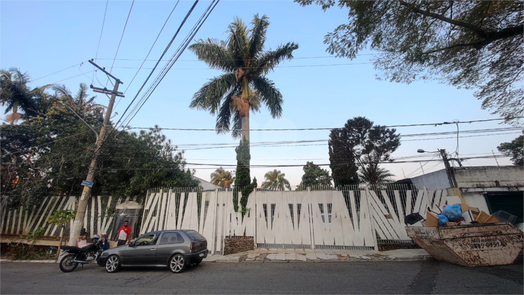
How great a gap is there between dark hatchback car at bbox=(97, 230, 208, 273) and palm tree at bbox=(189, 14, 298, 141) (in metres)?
6.87

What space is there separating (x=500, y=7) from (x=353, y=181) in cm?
1766

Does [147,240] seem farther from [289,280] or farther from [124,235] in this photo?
[289,280]

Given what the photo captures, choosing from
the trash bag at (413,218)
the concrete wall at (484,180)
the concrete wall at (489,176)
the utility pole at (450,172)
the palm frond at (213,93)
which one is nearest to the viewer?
the trash bag at (413,218)

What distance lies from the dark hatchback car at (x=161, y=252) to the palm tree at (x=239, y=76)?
22.5ft

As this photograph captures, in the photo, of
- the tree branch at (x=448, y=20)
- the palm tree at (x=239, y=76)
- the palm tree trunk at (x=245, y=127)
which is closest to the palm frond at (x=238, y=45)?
the palm tree at (x=239, y=76)

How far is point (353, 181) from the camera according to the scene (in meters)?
21.5

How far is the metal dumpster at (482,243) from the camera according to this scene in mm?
6543

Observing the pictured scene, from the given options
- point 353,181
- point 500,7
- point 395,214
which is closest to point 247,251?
point 395,214

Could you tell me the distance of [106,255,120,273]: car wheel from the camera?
7742 millimetres

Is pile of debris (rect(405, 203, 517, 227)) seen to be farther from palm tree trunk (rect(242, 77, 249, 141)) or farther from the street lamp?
palm tree trunk (rect(242, 77, 249, 141))

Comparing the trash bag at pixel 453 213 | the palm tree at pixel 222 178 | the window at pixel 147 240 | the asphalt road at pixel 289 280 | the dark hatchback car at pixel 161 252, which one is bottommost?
the asphalt road at pixel 289 280

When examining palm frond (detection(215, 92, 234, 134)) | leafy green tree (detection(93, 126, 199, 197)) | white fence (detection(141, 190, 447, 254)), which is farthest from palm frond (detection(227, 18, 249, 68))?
white fence (detection(141, 190, 447, 254))

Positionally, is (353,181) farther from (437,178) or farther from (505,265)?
(505,265)

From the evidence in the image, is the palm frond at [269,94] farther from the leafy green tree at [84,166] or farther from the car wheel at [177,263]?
the car wheel at [177,263]
